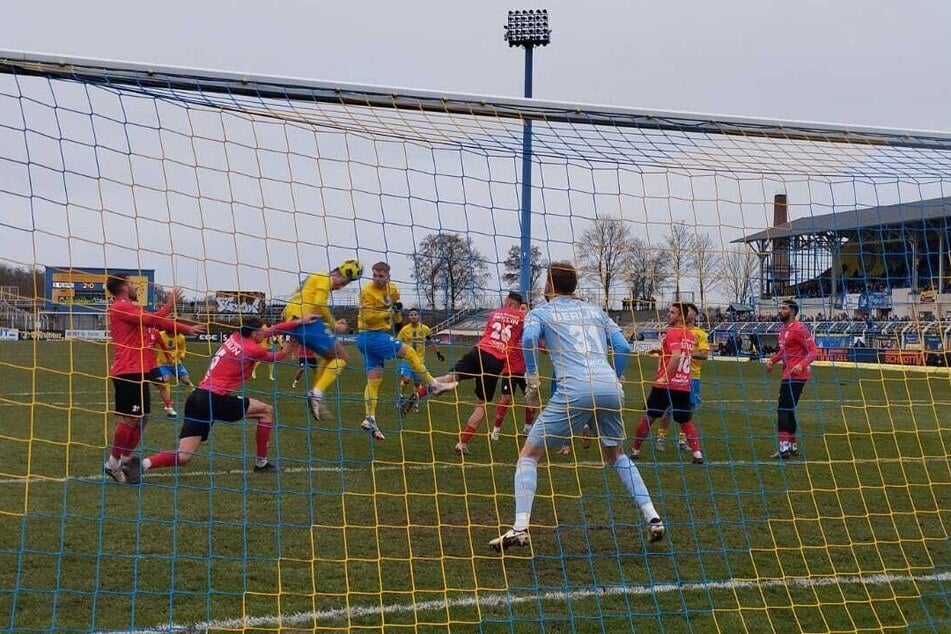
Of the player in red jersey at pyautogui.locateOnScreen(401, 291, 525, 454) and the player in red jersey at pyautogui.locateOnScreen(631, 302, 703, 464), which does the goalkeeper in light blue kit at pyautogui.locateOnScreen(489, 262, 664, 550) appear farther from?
the player in red jersey at pyautogui.locateOnScreen(401, 291, 525, 454)

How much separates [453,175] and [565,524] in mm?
2686

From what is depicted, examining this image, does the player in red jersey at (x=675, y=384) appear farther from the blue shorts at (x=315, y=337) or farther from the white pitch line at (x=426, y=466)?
the blue shorts at (x=315, y=337)

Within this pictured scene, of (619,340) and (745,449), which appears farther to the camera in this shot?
(745,449)

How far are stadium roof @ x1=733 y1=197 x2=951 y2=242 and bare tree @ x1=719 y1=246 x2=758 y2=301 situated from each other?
0.19 metres

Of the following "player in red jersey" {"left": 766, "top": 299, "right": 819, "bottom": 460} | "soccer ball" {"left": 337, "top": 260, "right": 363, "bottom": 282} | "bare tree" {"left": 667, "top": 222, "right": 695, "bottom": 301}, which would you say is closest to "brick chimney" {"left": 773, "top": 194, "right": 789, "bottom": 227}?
"bare tree" {"left": 667, "top": 222, "right": 695, "bottom": 301}

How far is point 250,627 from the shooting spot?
15.2 ft

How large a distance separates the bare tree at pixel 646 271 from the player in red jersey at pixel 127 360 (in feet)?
11.5

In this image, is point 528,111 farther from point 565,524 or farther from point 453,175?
point 565,524

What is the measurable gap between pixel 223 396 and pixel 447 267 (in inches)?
87.3

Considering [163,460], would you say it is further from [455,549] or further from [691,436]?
[691,436]

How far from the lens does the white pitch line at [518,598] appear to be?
15.4 feet

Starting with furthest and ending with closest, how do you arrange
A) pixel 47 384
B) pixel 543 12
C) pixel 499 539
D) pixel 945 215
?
pixel 543 12 → pixel 47 384 → pixel 945 215 → pixel 499 539

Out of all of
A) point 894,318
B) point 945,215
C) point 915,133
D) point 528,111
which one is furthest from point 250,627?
point 894,318

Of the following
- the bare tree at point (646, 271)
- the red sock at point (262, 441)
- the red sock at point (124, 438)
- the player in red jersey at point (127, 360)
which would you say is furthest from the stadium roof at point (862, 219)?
the red sock at point (124, 438)
